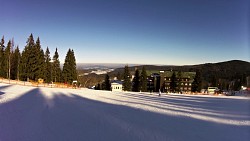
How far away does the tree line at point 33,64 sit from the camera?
2093 inches

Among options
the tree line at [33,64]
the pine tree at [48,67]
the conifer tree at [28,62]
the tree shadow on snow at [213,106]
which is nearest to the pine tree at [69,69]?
the tree line at [33,64]

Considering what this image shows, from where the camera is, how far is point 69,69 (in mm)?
60250

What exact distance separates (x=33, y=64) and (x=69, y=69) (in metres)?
9.59

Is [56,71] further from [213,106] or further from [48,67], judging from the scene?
[213,106]

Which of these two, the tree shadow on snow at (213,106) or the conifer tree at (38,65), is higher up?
the conifer tree at (38,65)

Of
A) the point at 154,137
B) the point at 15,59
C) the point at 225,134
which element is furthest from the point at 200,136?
the point at 15,59

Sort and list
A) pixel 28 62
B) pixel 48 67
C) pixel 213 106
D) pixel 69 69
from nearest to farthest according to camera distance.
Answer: pixel 213 106 < pixel 28 62 < pixel 69 69 < pixel 48 67

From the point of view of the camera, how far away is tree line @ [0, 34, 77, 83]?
53.2 meters

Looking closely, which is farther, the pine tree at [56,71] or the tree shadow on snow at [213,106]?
the pine tree at [56,71]

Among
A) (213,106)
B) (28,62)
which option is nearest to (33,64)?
(28,62)

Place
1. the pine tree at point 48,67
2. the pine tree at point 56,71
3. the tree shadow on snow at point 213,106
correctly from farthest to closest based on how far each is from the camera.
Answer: the pine tree at point 56,71
the pine tree at point 48,67
the tree shadow on snow at point 213,106

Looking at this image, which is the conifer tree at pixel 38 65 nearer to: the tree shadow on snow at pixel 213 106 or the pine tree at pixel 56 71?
the pine tree at pixel 56 71

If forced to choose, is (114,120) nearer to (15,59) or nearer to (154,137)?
(154,137)

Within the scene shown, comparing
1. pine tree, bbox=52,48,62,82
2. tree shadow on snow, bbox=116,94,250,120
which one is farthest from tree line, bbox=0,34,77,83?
tree shadow on snow, bbox=116,94,250,120
